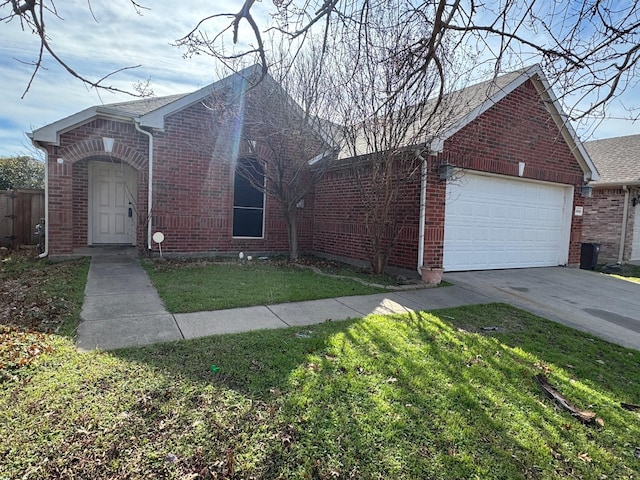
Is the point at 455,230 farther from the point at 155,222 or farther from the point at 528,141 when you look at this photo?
the point at 155,222

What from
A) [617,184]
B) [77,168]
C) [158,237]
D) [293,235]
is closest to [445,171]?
[293,235]

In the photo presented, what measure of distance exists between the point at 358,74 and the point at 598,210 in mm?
12884

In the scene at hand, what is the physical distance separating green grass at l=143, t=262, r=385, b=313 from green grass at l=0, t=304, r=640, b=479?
5.05ft

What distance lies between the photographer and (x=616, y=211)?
1420 centimetres

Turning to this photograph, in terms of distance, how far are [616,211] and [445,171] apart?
425 inches

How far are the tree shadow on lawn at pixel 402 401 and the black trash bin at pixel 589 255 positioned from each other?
8.43 meters

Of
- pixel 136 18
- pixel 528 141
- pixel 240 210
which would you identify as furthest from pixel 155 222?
pixel 528 141

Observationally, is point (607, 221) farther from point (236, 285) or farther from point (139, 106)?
point (139, 106)

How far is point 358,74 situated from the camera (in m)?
7.42

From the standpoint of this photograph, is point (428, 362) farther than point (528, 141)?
No

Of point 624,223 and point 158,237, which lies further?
Result: point 624,223

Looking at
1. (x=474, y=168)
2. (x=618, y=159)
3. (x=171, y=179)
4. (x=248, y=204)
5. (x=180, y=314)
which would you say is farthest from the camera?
(x=618, y=159)

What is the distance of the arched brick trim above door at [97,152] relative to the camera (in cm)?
845

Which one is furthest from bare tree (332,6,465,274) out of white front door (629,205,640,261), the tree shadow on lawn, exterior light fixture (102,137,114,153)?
white front door (629,205,640,261)
